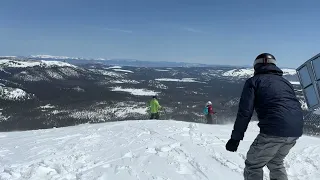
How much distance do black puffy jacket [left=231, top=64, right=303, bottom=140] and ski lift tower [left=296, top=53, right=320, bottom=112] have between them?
10.0ft

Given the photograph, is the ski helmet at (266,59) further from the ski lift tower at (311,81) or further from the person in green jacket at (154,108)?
the person in green jacket at (154,108)

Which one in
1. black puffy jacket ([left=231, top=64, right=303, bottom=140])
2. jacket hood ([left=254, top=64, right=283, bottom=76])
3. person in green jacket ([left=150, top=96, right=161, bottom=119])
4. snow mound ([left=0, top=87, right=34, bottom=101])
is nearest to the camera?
black puffy jacket ([left=231, top=64, right=303, bottom=140])

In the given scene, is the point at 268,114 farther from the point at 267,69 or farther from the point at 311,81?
the point at 311,81

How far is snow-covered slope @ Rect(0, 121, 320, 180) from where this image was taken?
24.6 feet

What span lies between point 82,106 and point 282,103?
136416 millimetres

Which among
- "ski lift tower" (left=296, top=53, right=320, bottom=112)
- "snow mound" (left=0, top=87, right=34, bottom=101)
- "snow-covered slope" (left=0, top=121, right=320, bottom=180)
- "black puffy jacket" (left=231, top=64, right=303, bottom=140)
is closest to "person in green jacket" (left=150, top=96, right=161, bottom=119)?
"snow-covered slope" (left=0, top=121, right=320, bottom=180)

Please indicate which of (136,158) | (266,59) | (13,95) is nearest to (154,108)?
(136,158)

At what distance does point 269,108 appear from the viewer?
454 centimetres

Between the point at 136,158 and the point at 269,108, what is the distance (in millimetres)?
5296

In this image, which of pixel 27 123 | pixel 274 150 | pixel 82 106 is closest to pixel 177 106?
pixel 82 106

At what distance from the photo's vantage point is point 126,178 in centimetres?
728

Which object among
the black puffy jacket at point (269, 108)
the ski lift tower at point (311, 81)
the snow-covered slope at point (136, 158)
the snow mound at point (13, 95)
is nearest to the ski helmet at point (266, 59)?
the black puffy jacket at point (269, 108)

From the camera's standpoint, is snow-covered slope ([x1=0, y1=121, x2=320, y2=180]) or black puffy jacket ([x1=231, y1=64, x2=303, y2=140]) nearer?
black puffy jacket ([x1=231, y1=64, x2=303, y2=140])

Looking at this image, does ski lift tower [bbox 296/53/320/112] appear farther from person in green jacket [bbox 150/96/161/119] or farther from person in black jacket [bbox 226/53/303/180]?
person in green jacket [bbox 150/96/161/119]
